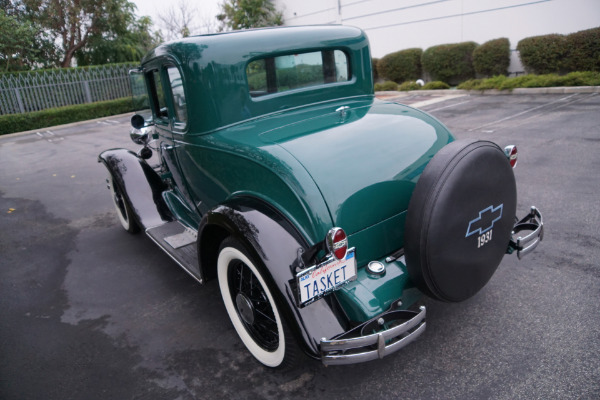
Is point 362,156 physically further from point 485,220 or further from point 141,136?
point 141,136

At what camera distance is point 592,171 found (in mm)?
4734

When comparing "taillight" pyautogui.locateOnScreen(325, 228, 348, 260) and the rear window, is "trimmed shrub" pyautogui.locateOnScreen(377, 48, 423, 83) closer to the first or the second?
the rear window

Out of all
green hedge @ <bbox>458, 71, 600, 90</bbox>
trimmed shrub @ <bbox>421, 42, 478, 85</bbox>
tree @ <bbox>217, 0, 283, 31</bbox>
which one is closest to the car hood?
green hedge @ <bbox>458, 71, 600, 90</bbox>

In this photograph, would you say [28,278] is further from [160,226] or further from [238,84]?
[238,84]

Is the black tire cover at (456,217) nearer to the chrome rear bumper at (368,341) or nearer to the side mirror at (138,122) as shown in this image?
the chrome rear bumper at (368,341)

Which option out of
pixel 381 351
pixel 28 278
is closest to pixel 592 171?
pixel 381 351

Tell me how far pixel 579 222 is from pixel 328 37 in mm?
2819

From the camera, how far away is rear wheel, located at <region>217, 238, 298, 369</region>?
7.01 feet

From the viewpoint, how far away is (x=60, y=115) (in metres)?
14.4

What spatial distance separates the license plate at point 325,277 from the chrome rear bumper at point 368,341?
0.21 meters

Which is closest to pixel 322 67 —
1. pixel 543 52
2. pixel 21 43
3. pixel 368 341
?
pixel 368 341

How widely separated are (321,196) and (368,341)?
28.6 inches

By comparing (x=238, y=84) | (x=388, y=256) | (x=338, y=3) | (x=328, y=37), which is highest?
(x=338, y=3)

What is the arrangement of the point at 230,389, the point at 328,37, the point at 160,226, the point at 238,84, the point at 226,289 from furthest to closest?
the point at 160,226, the point at 328,37, the point at 238,84, the point at 226,289, the point at 230,389
